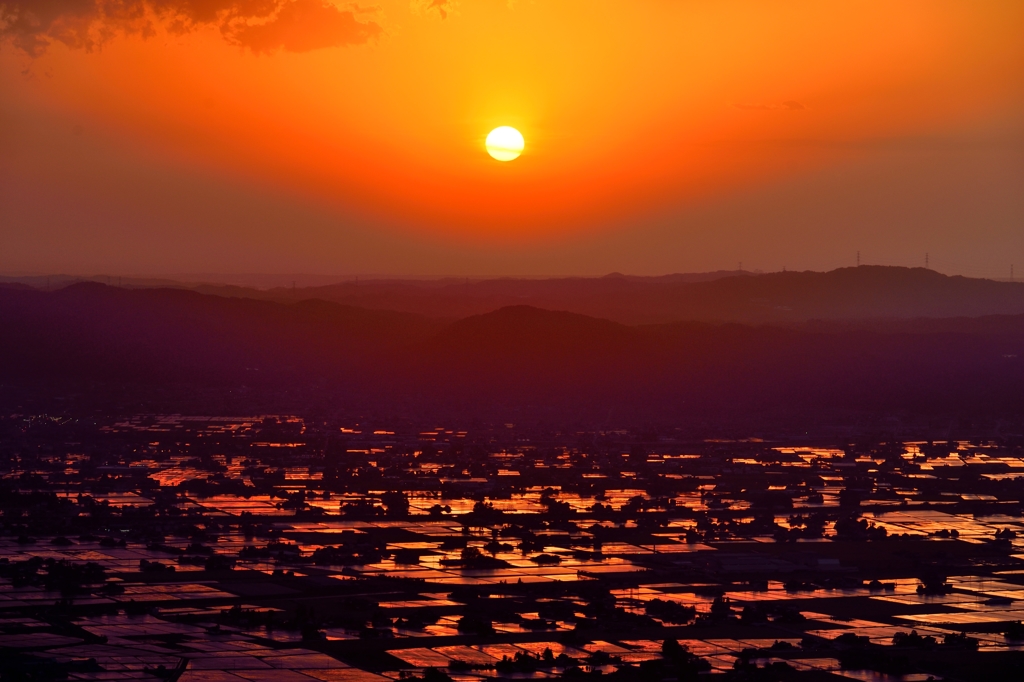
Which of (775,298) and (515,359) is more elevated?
(775,298)

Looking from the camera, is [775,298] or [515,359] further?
[775,298]

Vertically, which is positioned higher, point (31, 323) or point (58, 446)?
point (31, 323)

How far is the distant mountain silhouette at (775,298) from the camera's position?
160m

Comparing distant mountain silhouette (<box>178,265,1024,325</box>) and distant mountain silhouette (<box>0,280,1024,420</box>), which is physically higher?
distant mountain silhouette (<box>178,265,1024,325</box>)

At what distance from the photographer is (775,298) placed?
17250 cm

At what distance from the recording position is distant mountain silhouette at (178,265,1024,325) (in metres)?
160

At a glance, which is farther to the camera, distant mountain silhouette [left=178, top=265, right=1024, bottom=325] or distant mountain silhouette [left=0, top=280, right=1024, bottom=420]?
distant mountain silhouette [left=178, top=265, right=1024, bottom=325]

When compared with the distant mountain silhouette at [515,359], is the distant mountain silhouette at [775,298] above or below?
above

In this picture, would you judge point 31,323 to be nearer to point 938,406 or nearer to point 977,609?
point 938,406

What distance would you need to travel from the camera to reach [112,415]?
222 feet

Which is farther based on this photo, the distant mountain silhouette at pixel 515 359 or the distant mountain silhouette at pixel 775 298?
the distant mountain silhouette at pixel 775 298

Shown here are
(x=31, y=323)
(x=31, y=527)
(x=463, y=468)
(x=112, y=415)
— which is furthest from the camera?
(x=31, y=323)

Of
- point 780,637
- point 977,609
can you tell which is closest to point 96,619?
point 780,637

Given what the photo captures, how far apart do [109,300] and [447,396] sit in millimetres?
40020
